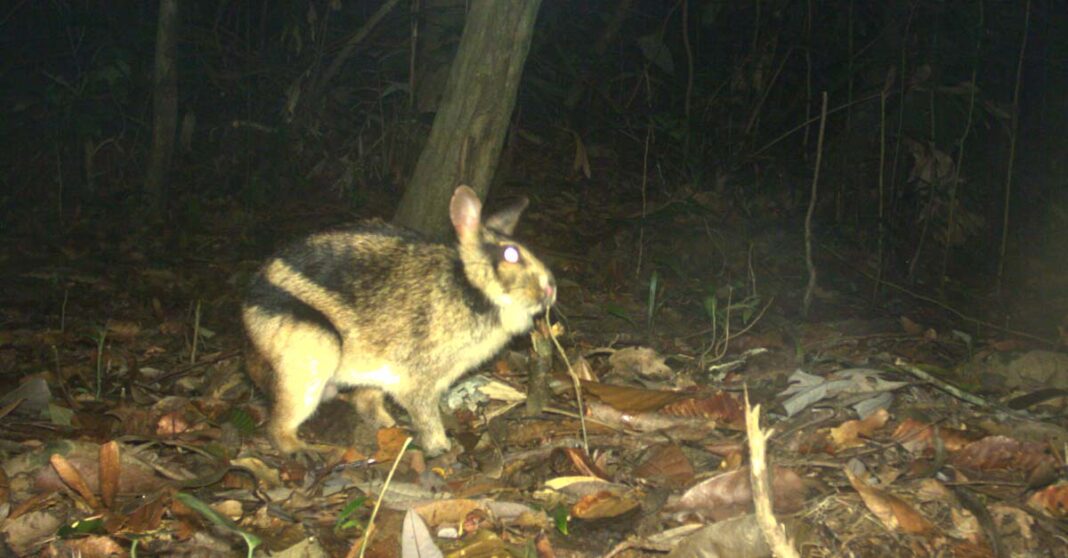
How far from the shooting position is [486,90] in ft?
21.4

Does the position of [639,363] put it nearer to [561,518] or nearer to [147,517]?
[561,518]

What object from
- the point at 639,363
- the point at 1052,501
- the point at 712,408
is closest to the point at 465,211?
the point at 639,363

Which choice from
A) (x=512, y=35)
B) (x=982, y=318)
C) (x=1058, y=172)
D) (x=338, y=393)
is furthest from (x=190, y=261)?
(x=1058, y=172)

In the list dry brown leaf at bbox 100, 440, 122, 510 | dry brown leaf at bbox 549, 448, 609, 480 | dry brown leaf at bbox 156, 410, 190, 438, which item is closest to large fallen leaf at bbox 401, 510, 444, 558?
dry brown leaf at bbox 549, 448, 609, 480

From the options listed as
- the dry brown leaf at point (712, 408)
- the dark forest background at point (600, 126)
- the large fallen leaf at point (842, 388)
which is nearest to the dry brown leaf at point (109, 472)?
the dry brown leaf at point (712, 408)

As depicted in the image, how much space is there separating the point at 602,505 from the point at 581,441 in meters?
0.74

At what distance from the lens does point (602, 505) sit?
14.2 feet

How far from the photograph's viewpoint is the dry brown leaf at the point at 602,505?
13.9 ft

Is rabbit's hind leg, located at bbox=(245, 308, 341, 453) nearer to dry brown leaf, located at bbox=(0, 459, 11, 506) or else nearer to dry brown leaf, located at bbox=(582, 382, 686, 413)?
dry brown leaf, located at bbox=(0, 459, 11, 506)

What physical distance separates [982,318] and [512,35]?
479cm

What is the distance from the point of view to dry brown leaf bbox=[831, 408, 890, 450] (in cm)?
479

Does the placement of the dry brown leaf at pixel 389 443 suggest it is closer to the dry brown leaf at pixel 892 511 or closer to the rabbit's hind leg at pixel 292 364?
the rabbit's hind leg at pixel 292 364

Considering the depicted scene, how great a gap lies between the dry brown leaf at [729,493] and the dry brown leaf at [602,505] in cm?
21

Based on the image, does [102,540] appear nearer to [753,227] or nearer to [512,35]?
[512,35]
